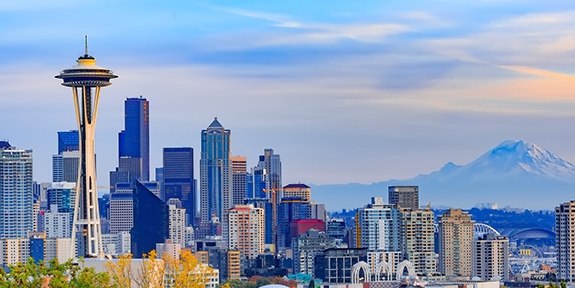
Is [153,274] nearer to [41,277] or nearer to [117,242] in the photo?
[41,277]

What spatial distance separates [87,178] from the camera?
85.2m

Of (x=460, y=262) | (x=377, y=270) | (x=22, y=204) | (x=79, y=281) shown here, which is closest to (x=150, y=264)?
(x=79, y=281)

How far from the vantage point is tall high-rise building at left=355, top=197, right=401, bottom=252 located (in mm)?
132750

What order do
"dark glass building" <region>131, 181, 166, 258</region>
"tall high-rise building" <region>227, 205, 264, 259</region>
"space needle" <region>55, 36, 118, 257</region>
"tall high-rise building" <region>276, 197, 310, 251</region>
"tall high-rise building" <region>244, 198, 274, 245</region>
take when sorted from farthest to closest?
"tall high-rise building" <region>276, 197, 310, 251</region>, "tall high-rise building" <region>244, 198, 274, 245</region>, "dark glass building" <region>131, 181, 166, 258</region>, "tall high-rise building" <region>227, 205, 264, 259</region>, "space needle" <region>55, 36, 118, 257</region>

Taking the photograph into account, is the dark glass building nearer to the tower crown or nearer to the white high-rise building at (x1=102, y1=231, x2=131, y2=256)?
the white high-rise building at (x1=102, y1=231, x2=131, y2=256)

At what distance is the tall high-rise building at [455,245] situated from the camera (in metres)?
128

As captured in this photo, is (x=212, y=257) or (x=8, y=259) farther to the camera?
(x=8, y=259)

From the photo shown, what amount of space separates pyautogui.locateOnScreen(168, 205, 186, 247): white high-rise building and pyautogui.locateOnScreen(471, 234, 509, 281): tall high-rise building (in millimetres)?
37975

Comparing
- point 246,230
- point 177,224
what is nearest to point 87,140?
point 246,230

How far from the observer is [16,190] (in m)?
156

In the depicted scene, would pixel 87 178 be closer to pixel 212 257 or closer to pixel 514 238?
pixel 212 257

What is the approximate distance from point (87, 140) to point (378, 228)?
5614 centimetres

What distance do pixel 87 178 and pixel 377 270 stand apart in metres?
35.4

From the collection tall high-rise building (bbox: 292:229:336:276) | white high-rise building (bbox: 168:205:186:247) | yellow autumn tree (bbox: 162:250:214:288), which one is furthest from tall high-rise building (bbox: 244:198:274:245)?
yellow autumn tree (bbox: 162:250:214:288)
